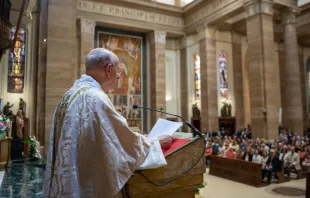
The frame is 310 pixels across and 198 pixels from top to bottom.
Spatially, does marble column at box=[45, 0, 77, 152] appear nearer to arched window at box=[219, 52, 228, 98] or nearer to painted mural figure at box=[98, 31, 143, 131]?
painted mural figure at box=[98, 31, 143, 131]

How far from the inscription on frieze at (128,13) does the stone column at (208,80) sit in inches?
109

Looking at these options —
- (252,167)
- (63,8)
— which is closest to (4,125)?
(63,8)

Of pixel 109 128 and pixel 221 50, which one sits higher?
pixel 221 50

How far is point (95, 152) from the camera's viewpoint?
1650mm

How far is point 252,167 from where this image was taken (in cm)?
922

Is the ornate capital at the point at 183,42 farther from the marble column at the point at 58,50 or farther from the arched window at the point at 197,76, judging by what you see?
the marble column at the point at 58,50

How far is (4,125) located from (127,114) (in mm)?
15622

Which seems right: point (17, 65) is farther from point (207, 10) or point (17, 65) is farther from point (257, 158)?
point (207, 10)

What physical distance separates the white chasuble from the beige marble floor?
6.78 meters

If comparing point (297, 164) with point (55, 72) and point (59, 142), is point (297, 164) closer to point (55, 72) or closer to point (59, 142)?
point (55, 72)

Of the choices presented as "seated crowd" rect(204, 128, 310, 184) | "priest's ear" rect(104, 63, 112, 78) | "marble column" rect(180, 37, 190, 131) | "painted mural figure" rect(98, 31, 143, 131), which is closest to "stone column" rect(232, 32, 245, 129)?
"marble column" rect(180, 37, 190, 131)

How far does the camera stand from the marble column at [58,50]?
8.69m

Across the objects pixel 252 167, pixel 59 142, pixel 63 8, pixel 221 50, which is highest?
pixel 221 50

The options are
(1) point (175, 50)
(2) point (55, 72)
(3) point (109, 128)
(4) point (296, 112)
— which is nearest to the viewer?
(3) point (109, 128)
